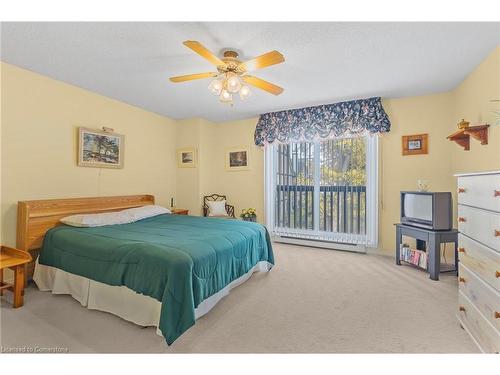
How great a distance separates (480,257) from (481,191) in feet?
1.47

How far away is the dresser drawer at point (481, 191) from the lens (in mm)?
1430

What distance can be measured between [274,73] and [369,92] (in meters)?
1.55

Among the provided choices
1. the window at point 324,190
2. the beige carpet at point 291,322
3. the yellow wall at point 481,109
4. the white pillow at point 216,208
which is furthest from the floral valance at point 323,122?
the beige carpet at point 291,322

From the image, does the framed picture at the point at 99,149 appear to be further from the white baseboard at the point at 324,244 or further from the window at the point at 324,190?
the white baseboard at the point at 324,244

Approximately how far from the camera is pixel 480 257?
1.60 meters

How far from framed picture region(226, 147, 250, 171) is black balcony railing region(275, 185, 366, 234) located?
2.74 feet

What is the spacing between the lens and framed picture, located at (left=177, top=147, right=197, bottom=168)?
475cm

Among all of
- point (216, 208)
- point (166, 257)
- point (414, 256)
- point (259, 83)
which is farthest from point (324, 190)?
point (166, 257)

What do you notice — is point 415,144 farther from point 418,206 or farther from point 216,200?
point 216,200

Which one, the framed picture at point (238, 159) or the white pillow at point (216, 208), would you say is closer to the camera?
the white pillow at point (216, 208)

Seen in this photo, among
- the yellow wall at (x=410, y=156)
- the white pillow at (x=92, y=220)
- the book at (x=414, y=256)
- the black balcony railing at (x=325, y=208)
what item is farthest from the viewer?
the black balcony railing at (x=325, y=208)

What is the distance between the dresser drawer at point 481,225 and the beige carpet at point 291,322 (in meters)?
0.77

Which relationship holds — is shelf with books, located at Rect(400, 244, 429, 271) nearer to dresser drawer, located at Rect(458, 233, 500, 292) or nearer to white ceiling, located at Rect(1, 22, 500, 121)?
dresser drawer, located at Rect(458, 233, 500, 292)

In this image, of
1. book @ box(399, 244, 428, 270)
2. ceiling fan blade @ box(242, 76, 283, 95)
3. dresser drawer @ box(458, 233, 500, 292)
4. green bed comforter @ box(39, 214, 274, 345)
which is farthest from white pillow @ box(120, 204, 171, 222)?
book @ box(399, 244, 428, 270)
